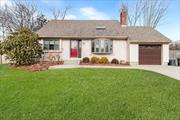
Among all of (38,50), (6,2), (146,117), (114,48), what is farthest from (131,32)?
(6,2)

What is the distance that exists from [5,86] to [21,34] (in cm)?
1087

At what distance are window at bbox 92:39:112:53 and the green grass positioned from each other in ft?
44.7

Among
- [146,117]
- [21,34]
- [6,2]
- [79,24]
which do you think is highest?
[6,2]

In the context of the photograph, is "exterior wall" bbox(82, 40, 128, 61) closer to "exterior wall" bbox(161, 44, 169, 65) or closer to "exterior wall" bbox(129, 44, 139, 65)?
"exterior wall" bbox(129, 44, 139, 65)

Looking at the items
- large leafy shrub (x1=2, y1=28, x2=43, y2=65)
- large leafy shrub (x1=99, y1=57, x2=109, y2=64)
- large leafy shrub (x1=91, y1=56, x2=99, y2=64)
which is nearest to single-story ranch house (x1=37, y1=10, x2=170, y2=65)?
large leafy shrub (x1=99, y1=57, x2=109, y2=64)

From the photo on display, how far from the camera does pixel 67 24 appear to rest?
26031 mm

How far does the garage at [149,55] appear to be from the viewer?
23.6 metres

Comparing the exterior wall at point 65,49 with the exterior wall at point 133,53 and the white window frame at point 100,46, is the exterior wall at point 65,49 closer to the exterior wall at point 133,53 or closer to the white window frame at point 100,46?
the white window frame at point 100,46

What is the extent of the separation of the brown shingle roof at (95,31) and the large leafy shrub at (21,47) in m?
3.94

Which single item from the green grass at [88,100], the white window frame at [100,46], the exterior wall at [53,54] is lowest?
the green grass at [88,100]

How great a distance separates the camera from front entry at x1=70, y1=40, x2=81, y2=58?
23.8 metres

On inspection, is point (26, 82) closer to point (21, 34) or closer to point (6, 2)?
point (21, 34)

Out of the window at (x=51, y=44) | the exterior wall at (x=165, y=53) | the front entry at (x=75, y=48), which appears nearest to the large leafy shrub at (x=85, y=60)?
the front entry at (x=75, y=48)

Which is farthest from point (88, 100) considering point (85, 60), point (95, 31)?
point (95, 31)
